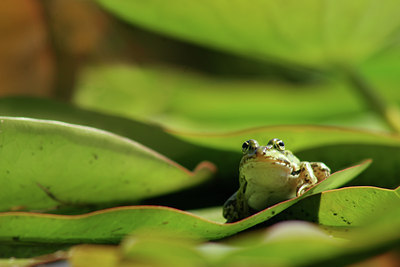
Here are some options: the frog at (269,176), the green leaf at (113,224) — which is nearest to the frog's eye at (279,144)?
the frog at (269,176)

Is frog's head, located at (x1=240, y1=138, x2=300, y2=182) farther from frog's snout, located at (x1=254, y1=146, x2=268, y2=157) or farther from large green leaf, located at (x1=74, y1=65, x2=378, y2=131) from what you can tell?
large green leaf, located at (x1=74, y1=65, x2=378, y2=131)

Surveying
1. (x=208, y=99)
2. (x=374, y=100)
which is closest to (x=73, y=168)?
(x=374, y=100)

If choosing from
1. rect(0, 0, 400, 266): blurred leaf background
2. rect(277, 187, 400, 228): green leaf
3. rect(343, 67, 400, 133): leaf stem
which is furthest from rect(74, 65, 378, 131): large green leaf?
rect(277, 187, 400, 228): green leaf

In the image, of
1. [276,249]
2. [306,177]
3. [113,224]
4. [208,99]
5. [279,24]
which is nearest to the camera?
[276,249]

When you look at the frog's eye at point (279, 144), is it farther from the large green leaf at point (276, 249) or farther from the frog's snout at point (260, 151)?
the large green leaf at point (276, 249)

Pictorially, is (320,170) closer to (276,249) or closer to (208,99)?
(276,249)

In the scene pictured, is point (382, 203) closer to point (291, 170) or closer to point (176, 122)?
point (291, 170)

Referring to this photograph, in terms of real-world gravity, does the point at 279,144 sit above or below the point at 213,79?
below
